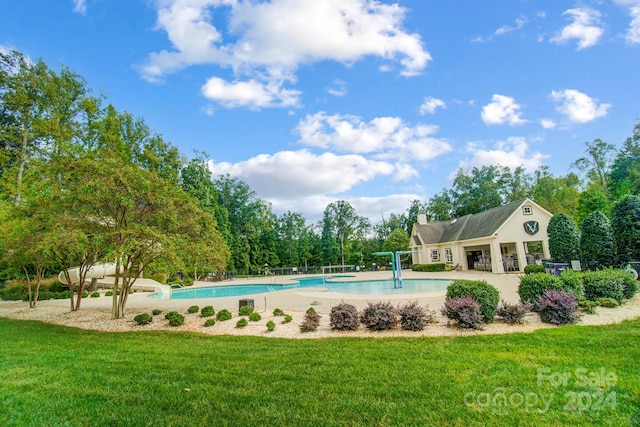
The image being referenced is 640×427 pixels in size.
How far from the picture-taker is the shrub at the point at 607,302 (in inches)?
307

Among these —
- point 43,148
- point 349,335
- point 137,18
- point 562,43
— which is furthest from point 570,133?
point 43,148

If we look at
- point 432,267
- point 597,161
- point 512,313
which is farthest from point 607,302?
point 597,161

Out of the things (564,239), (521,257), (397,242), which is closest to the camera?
(564,239)

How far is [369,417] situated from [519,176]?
4579 centimetres

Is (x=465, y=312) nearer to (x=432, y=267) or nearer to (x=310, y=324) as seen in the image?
(x=310, y=324)

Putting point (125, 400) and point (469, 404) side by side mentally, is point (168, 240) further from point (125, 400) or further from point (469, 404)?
point (469, 404)

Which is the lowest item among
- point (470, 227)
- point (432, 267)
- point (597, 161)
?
point (432, 267)

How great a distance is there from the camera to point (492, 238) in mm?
22391

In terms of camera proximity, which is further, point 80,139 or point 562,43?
point 80,139

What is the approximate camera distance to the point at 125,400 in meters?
3.38

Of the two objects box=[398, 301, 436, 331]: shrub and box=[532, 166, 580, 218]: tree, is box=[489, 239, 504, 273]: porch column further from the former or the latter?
box=[398, 301, 436, 331]: shrub

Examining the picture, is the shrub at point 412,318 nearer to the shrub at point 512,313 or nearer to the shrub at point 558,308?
the shrub at point 512,313

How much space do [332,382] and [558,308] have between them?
19.6ft

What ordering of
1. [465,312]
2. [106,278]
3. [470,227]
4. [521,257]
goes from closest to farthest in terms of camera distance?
[465,312] < [106,278] < [521,257] < [470,227]
